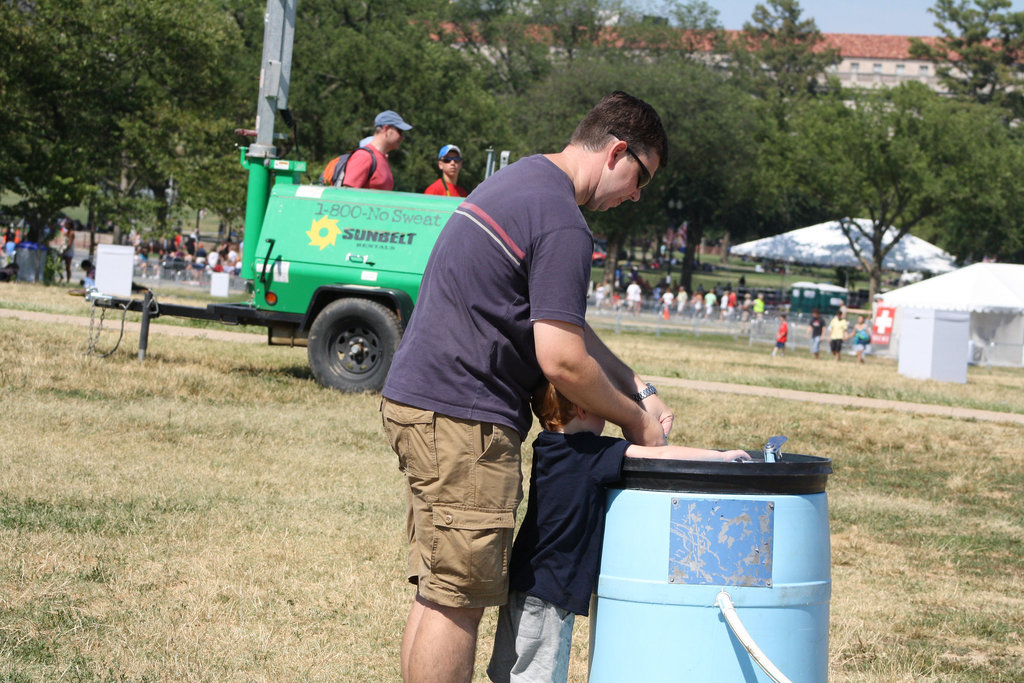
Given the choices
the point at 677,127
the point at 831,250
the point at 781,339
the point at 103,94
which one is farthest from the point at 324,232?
the point at 677,127

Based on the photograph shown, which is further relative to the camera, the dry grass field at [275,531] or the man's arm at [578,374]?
the dry grass field at [275,531]

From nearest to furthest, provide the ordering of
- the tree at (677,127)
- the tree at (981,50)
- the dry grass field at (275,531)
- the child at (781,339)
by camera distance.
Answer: the dry grass field at (275,531) < the child at (781,339) < the tree at (677,127) < the tree at (981,50)

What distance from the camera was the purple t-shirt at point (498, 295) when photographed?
9.02 ft

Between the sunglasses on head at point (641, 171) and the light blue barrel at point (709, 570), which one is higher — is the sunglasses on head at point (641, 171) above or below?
above

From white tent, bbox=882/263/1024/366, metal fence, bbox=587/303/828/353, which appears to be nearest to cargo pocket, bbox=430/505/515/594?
metal fence, bbox=587/303/828/353

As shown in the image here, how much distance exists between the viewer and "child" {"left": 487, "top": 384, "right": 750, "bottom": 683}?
2.83m

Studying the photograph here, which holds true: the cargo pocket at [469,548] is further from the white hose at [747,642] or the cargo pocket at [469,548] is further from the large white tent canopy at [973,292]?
the large white tent canopy at [973,292]

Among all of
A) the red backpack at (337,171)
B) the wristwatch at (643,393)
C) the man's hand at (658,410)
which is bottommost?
the man's hand at (658,410)

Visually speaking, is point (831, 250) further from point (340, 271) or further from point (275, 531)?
point (275, 531)

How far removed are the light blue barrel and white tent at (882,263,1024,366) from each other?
1177 inches

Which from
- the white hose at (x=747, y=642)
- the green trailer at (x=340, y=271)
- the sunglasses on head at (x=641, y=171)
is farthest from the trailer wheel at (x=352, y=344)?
the white hose at (x=747, y=642)

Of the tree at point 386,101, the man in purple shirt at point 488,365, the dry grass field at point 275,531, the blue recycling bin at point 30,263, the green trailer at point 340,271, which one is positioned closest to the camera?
the man in purple shirt at point 488,365

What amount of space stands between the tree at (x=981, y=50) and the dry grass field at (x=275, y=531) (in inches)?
3384

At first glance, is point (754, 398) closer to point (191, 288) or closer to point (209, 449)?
point (209, 449)
